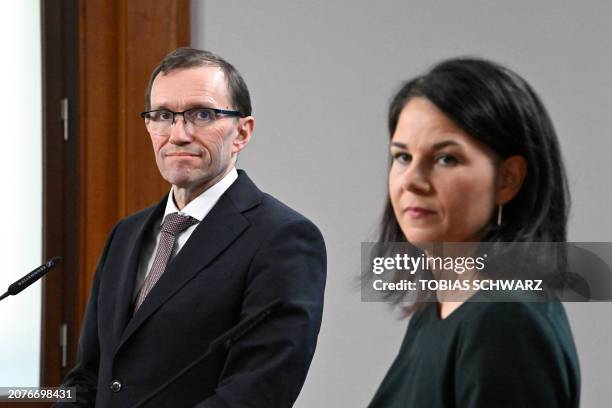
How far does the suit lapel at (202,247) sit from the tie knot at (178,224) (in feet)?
0.13

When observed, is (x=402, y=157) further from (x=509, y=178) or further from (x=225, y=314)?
(x=225, y=314)

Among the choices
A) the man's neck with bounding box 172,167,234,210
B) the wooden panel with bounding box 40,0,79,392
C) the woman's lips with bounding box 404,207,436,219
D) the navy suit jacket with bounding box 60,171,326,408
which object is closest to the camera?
the woman's lips with bounding box 404,207,436,219

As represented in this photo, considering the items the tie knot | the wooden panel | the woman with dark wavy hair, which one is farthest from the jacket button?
the wooden panel

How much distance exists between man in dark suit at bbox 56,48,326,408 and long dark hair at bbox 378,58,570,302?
70 cm

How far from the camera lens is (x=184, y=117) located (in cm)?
189

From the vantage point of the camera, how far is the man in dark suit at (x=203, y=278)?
1.74 meters

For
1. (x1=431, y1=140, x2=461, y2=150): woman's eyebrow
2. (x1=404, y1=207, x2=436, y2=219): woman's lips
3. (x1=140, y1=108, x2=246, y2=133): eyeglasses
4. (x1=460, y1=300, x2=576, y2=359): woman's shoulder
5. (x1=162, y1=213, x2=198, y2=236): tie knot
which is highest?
(x1=140, y1=108, x2=246, y2=133): eyeglasses

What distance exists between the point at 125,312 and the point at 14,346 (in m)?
1.29

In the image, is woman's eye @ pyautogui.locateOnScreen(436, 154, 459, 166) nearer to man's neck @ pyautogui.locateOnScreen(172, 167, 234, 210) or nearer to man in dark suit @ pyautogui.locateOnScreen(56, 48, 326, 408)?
man in dark suit @ pyautogui.locateOnScreen(56, 48, 326, 408)

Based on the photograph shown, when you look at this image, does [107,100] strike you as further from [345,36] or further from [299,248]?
[299,248]

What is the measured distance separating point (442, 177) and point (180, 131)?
860 mm

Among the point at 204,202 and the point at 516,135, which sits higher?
the point at 516,135

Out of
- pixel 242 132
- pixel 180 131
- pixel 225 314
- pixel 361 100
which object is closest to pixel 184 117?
pixel 180 131

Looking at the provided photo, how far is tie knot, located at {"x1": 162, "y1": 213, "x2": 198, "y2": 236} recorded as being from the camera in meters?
1.93
